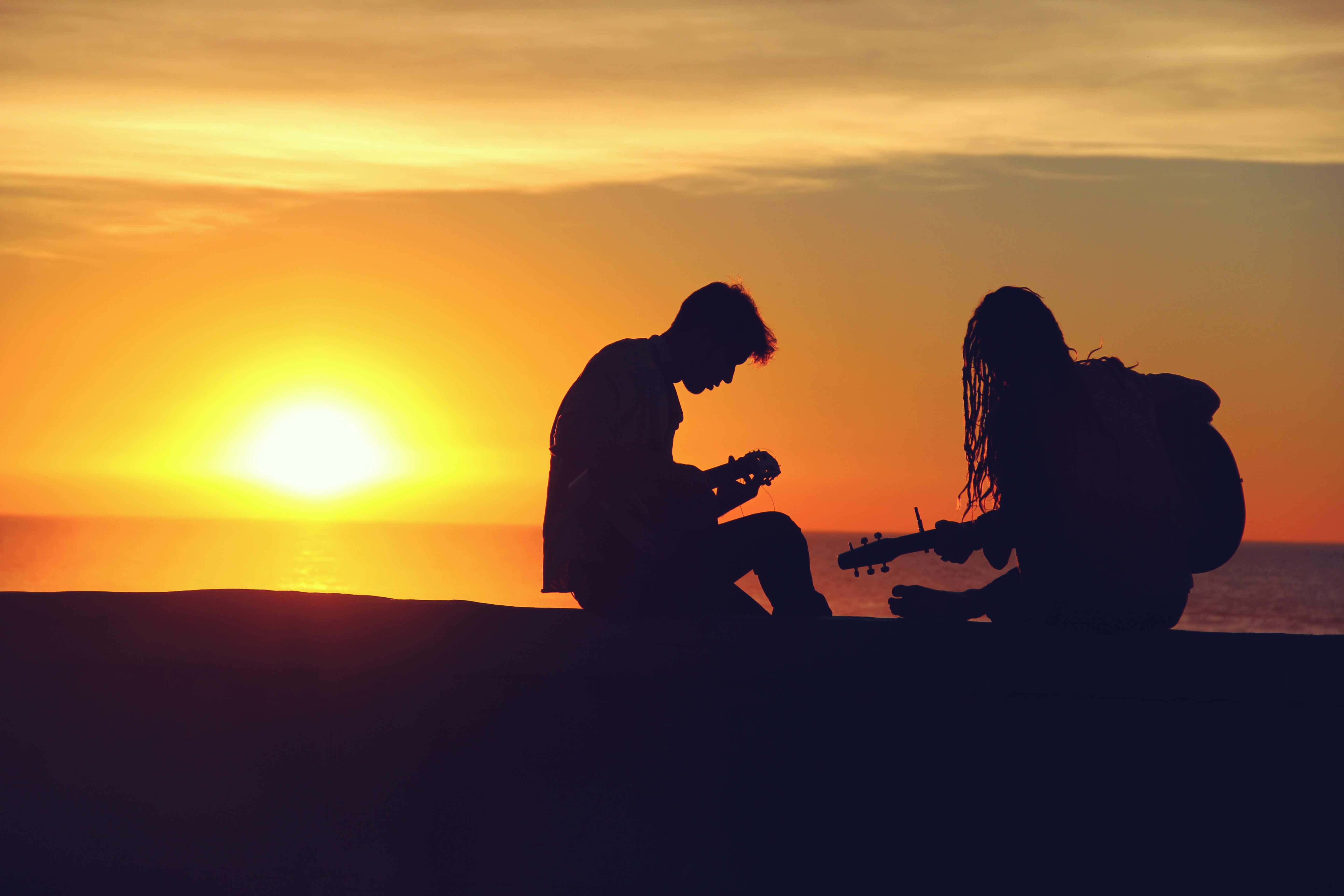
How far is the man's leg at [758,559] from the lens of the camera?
4266mm

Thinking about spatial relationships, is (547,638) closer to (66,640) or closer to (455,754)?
(455,754)

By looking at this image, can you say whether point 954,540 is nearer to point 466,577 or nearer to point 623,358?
point 623,358

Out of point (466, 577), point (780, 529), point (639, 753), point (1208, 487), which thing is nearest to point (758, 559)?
point (780, 529)

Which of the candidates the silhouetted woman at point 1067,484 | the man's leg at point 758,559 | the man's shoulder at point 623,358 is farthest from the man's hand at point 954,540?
the man's shoulder at point 623,358

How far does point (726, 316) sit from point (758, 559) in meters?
0.91


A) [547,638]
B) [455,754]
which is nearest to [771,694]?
[547,638]

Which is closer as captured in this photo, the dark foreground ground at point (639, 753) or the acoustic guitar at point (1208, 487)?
the dark foreground ground at point (639, 753)

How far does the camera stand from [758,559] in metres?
4.31

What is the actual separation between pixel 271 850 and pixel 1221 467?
3362 mm

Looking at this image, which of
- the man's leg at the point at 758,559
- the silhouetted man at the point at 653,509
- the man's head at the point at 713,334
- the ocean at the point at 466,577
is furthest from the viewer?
the ocean at the point at 466,577

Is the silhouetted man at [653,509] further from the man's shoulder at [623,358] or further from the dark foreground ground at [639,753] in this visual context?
the dark foreground ground at [639,753]

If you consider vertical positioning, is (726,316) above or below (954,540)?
above

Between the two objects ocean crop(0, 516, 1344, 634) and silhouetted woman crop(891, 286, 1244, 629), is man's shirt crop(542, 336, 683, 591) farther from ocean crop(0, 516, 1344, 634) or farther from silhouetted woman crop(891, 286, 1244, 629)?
ocean crop(0, 516, 1344, 634)

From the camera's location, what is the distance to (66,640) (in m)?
3.94
